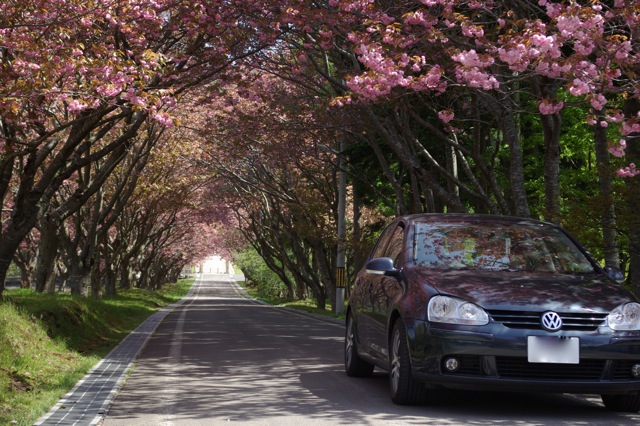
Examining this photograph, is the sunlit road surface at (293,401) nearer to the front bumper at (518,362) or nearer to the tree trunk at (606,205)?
the front bumper at (518,362)

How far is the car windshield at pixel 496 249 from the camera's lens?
26.6 feet

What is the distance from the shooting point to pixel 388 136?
1892 cm

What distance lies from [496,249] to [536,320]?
134 centimetres

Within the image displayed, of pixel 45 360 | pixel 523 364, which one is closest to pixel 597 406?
pixel 523 364

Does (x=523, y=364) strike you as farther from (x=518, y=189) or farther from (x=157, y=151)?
(x=157, y=151)

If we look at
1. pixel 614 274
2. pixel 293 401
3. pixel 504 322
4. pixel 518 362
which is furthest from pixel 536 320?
pixel 293 401

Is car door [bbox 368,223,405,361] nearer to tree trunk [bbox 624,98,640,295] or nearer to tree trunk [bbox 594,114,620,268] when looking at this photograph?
tree trunk [bbox 624,98,640,295]

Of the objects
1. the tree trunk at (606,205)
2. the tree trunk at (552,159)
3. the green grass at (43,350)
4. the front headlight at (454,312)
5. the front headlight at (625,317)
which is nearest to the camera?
the front headlight at (454,312)

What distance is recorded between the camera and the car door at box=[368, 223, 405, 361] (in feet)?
27.0

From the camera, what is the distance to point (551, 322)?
22.9 ft

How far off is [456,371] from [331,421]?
1.07 metres

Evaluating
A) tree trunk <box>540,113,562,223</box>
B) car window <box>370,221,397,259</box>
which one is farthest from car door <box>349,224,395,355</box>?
tree trunk <box>540,113,562,223</box>

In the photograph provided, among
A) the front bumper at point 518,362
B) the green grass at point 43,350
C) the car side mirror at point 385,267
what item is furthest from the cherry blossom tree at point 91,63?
the front bumper at point 518,362

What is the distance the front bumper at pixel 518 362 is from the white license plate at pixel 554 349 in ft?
0.13
